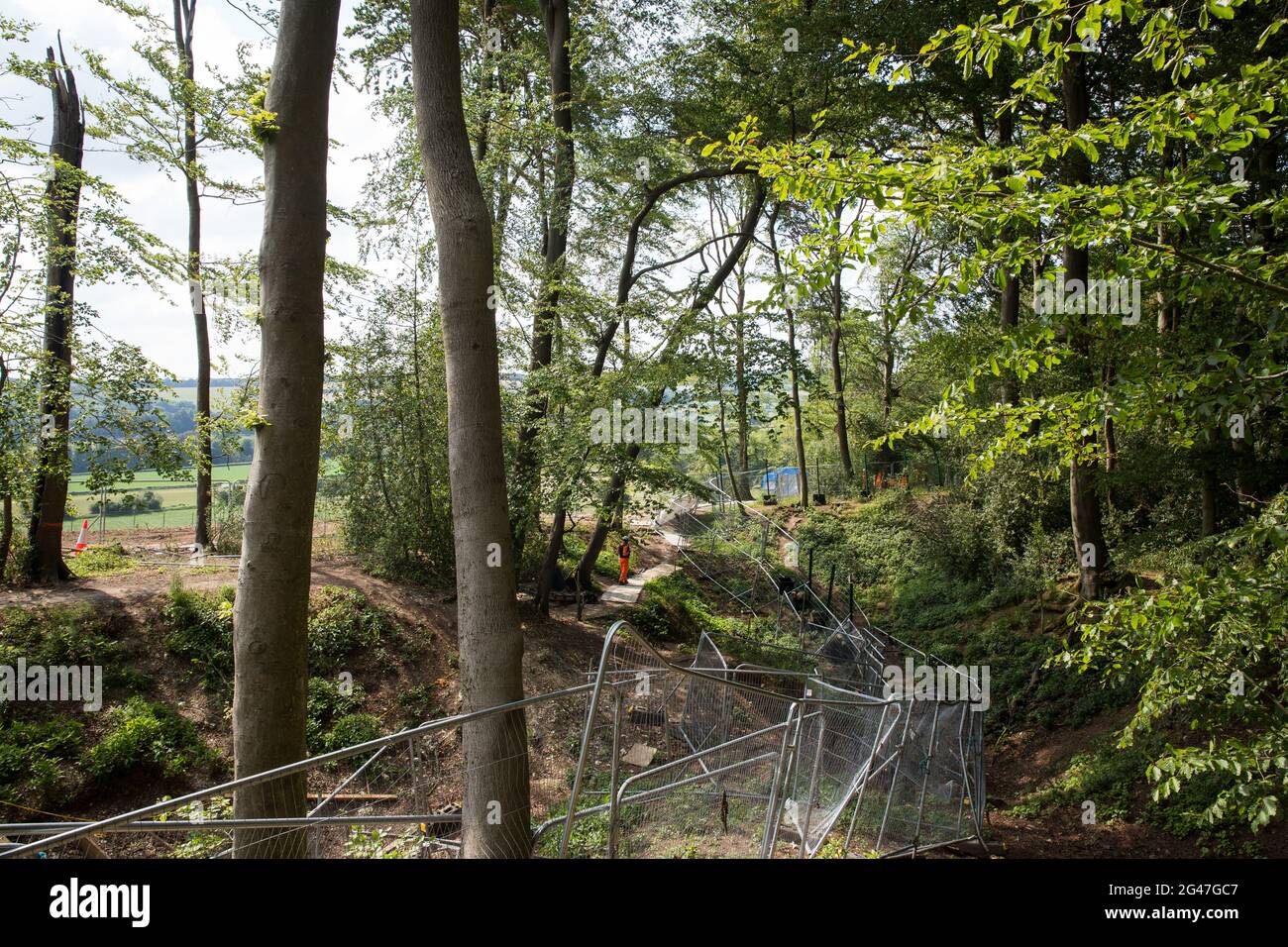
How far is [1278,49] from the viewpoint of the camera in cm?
1165

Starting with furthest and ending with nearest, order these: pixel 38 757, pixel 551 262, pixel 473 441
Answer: pixel 551 262
pixel 38 757
pixel 473 441

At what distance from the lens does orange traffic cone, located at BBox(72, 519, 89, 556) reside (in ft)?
47.6

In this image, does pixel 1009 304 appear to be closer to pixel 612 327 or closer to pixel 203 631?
pixel 612 327

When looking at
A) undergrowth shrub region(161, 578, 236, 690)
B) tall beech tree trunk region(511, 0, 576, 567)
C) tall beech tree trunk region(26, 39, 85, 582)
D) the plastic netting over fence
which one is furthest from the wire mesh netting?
tall beech tree trunk region(26, 39, 85, 582)

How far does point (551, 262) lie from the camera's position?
47.6 ft

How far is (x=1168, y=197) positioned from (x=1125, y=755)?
9288mm

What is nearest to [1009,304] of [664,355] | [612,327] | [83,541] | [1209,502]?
[1209,502]

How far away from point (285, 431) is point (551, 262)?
9.91 m

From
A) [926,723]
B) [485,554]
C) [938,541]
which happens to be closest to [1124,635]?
[926,723]

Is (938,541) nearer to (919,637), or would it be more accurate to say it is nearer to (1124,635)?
(919,637)

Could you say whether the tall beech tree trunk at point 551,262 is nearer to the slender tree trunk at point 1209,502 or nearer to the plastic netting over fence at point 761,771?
the plastic netting over fence at point 761,771

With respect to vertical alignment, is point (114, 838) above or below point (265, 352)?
below

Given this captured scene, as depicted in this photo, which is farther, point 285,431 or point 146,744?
point 146,744

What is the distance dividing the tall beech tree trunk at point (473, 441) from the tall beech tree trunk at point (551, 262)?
7614 millimetres
